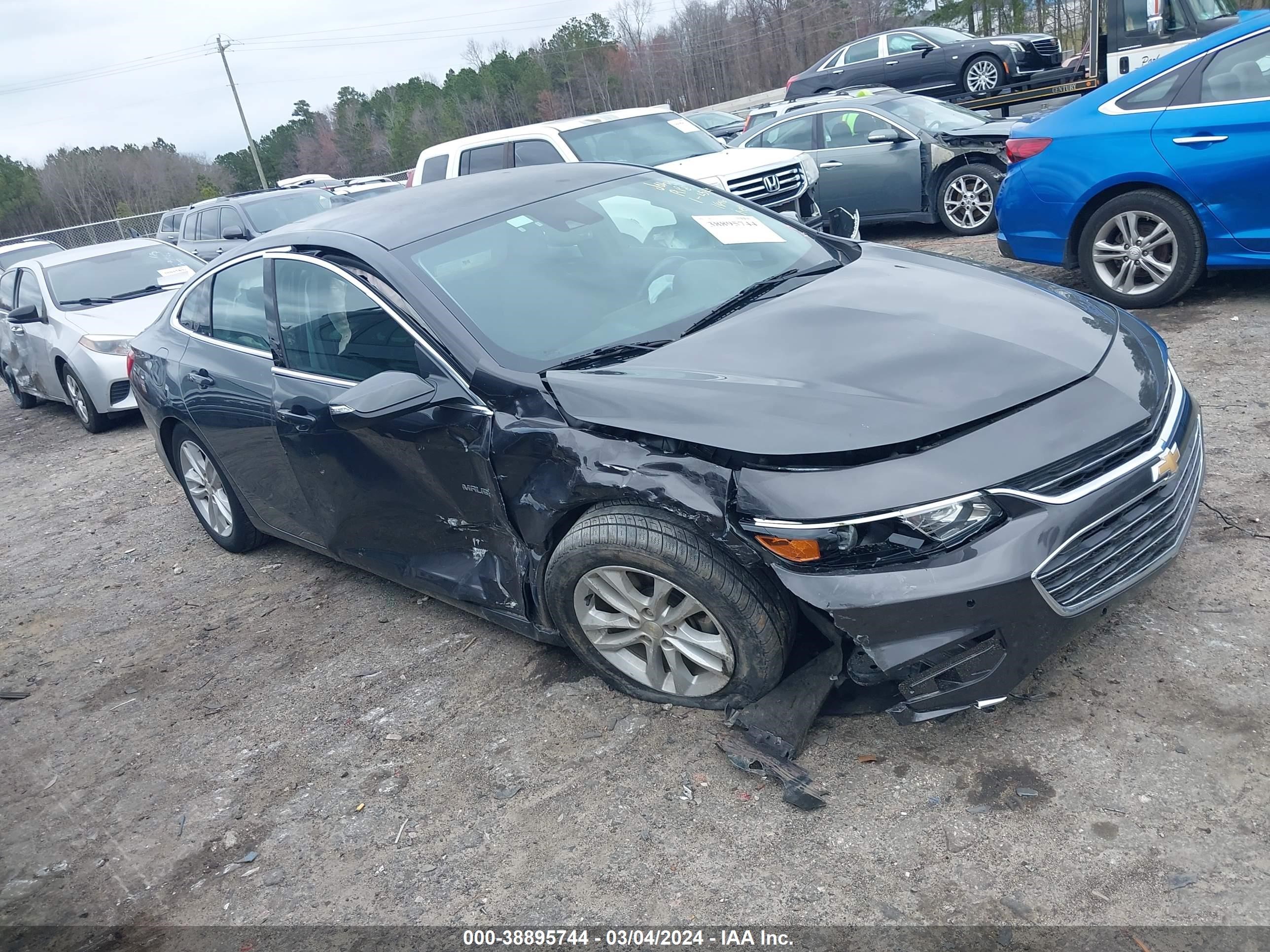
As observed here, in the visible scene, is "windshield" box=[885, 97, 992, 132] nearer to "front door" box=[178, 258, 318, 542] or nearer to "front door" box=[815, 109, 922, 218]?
"front door" box=[815, 109, 922, 218]

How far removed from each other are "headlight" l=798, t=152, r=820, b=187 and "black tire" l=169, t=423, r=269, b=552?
6.30 meters

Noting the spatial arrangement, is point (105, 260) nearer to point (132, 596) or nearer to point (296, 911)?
point (132, 596)

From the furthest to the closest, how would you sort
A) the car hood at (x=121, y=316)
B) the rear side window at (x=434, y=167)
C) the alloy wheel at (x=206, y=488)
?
the rear side window at (x=434, y=167) < the car hood at (x=121, y=316) < the alloy wheel at (x=206, y=488)

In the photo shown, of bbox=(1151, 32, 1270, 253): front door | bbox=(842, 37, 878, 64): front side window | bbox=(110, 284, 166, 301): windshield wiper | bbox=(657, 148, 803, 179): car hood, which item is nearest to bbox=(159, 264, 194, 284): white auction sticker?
bbox=(110, 284, 166, 301): windshield wiper

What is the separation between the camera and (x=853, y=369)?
298 cm

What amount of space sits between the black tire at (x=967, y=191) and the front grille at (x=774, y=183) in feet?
4.91

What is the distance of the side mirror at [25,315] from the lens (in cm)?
929

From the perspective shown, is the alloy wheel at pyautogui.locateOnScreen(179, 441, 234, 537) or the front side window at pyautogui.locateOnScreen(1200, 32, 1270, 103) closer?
the alloy wheel at pyautogui.locateOnScreen(179, 441, 234, 537)

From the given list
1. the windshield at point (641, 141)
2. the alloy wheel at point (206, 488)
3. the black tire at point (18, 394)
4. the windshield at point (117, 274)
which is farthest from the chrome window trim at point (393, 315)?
the black tire at point (18, 394)

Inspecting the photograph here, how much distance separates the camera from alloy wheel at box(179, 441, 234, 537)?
535 centimetres

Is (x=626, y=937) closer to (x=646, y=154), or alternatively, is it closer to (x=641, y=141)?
(x=646, y=154)

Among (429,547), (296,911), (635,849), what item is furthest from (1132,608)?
(296,911)

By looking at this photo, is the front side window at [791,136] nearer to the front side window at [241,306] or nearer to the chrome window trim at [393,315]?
the front side window at [241,306]

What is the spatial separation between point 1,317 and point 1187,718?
12107 millimetres
